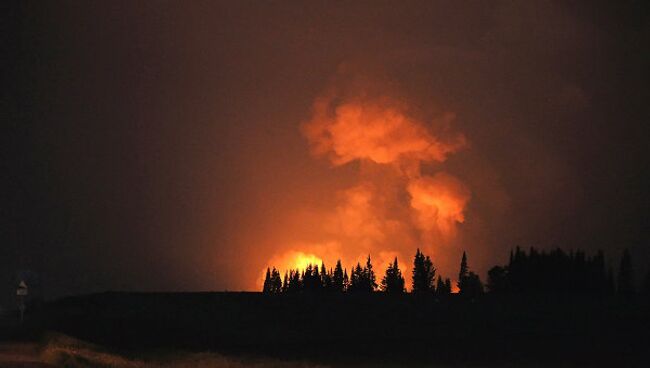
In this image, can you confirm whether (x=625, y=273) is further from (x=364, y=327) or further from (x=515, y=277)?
(x=364, y=327)

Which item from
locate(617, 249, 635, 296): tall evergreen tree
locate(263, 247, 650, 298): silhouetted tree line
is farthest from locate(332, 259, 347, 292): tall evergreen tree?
locate(617, 249, 635, 296): tall evergreen tree

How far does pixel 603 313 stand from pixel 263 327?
128ft

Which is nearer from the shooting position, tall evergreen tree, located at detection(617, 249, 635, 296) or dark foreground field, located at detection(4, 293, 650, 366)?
dark foreground field, located at detection(4, 293, 650, 366)

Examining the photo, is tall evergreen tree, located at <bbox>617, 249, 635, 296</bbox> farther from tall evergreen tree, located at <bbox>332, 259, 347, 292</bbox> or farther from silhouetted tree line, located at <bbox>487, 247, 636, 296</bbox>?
tall evergreen tree, located at <bbox>332, 259, 347, 292</bbox>

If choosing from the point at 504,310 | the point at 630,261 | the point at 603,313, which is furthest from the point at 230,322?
the point at 630,261

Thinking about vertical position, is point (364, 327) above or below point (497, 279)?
below

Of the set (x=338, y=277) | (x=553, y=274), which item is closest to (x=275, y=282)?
(x=338, y=277)

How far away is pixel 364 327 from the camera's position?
86938mm

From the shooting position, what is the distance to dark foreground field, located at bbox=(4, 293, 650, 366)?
200 ft

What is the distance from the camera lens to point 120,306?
92.4m

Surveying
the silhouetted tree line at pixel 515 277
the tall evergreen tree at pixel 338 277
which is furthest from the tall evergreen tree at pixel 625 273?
the tall evergreen tree at pixel 338 277

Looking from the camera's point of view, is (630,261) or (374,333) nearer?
(374,333)

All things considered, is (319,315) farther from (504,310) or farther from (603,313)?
(603,313)

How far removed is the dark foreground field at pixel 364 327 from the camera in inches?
2400
